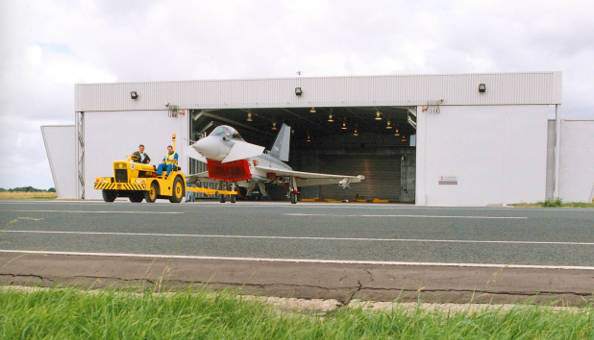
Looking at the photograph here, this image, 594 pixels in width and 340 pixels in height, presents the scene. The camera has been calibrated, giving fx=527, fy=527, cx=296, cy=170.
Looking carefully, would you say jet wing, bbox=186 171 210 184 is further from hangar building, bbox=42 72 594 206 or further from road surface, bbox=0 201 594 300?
road surface, bbox=0 201 594 300

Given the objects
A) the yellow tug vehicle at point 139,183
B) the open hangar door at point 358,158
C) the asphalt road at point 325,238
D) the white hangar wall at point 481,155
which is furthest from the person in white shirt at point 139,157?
the open hangar door at point 358,158

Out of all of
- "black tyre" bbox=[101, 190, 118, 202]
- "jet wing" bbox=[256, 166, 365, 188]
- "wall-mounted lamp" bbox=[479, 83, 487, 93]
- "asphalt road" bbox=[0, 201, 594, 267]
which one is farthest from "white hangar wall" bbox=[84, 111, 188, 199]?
"asphalt road" bbox=[0, 201, 594, 267]

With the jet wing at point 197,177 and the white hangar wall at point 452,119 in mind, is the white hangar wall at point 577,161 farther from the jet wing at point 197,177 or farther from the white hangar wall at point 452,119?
the jet wing at point 197,177

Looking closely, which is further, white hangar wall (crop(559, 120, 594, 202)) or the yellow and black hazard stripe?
white hangar wall (crop(559, 120, 594, 202))

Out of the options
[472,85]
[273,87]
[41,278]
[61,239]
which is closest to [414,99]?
[472,85]

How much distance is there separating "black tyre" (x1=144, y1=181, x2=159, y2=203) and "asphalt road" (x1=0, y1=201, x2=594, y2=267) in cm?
823

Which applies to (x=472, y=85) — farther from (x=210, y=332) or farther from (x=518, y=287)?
(x=210, y=332)

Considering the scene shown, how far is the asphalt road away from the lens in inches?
213

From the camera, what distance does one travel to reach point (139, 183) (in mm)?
17797

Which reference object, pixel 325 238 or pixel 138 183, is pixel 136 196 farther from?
pixel 325 238

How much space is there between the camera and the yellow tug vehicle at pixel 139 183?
17.9m

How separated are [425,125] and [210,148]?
1130 cm

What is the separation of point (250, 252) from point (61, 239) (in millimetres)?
2778

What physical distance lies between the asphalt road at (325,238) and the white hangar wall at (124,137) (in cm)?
1951
